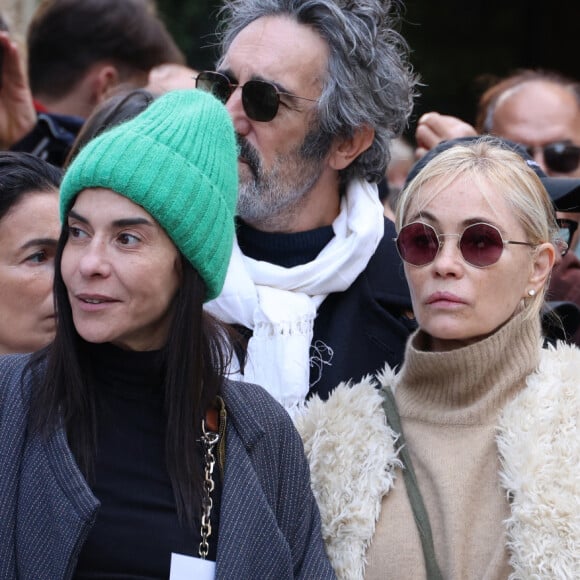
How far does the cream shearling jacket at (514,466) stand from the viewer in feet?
8.54

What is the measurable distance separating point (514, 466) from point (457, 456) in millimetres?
153

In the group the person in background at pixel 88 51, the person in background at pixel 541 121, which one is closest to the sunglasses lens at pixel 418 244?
the person in background at pixel 541 121

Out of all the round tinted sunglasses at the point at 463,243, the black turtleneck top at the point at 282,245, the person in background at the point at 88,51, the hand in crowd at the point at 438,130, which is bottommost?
the person in background at the point at 88,51

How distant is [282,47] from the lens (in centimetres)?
364

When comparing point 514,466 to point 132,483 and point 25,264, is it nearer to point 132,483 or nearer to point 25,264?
point 132,483

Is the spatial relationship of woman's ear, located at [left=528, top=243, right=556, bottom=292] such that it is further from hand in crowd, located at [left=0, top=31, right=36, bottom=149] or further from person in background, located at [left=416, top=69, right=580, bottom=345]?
hand in crowd, located at [left=0, top=31, right=36, bottom=149]

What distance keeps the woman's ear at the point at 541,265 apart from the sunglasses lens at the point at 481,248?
0.16 m

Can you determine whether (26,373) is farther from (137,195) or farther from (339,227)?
(339,227)

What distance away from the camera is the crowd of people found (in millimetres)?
2559

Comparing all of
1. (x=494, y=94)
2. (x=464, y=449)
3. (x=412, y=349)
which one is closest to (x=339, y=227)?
(x=412, y=349)

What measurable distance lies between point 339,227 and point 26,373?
52.6 inches

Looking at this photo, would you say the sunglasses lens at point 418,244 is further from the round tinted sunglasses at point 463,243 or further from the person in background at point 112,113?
the person in background at point 112,113

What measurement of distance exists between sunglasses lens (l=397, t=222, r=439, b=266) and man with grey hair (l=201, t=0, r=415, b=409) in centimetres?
58

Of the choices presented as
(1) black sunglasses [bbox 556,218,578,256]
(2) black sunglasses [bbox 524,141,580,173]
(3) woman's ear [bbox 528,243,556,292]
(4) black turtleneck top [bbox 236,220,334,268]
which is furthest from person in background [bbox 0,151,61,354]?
(2) black sunglasses [bbox 524,141,580,173]
